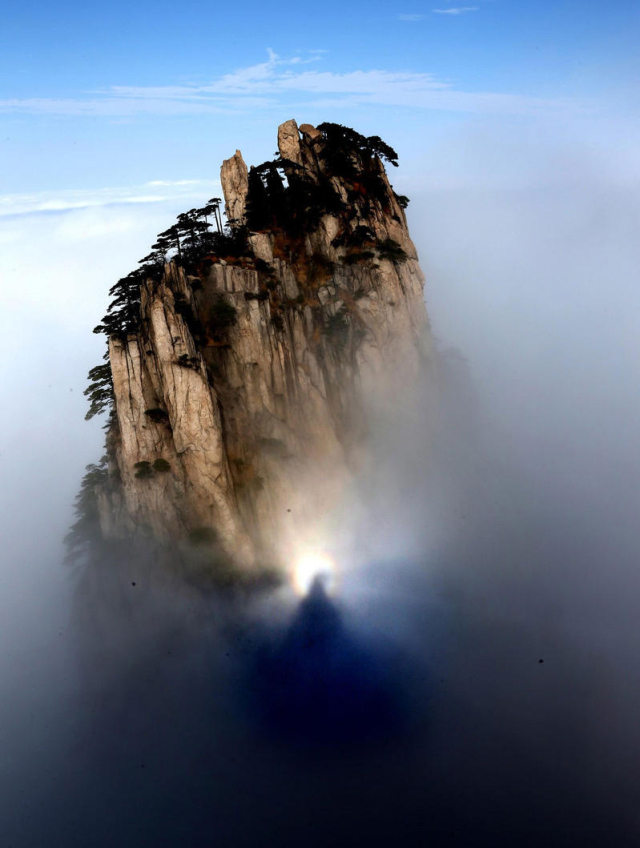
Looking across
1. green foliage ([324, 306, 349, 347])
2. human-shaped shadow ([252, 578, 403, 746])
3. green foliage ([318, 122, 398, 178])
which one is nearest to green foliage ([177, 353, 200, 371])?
green foliage ([324, 306, 349, 347])

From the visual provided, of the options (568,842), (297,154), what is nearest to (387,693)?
(568,842)

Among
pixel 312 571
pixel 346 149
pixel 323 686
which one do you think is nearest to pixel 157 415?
pixel 312 571

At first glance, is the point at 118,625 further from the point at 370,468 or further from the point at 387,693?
the point at 370,468

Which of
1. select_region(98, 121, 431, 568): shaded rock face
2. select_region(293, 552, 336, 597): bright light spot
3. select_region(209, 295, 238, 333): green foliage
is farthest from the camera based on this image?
select_region(209, 295, 238, 333): green foliage

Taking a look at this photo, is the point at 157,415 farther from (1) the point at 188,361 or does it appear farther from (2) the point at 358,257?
(2) the point at 358,257

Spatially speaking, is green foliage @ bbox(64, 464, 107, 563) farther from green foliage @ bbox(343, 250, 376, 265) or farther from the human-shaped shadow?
green foliage @ bbox(343, 250, 376, 265)

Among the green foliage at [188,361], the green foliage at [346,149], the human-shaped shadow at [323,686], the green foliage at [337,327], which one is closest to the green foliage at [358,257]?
the green foliage at [337,327]

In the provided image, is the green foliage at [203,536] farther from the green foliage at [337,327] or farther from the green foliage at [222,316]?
the green foliage at [337,327]
